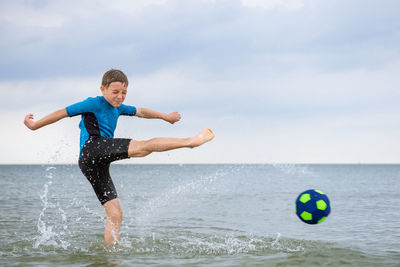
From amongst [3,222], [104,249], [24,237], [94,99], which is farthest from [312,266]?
[3,222]

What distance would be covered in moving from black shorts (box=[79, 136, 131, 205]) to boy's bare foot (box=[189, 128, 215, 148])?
0.96m

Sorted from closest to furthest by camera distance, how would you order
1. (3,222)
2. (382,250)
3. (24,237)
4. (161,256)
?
(161,256) < (382,250) < (24,237) < (3,222)

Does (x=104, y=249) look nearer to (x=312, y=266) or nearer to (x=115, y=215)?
(x=115, y=215)

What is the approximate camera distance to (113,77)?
571 centimetres

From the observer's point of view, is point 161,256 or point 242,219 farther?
point 242,219

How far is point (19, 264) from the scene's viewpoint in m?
5.86

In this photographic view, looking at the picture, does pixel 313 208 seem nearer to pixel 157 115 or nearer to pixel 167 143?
pixel 167 143

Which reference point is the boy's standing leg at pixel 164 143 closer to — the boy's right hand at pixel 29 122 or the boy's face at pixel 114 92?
the boy's face at pixel 114 92

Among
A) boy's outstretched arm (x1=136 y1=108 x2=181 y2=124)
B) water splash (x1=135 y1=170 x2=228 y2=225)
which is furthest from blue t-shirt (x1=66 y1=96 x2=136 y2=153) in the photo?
water splash (x1=135 y1=170 x2=228 y2=225)

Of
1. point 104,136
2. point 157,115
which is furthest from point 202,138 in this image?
point 157,115

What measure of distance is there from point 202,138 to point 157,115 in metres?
2.01

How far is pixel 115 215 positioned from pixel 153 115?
1.72 m

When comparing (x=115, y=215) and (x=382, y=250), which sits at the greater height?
(x=115, y=215)

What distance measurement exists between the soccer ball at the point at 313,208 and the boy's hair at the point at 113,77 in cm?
330
